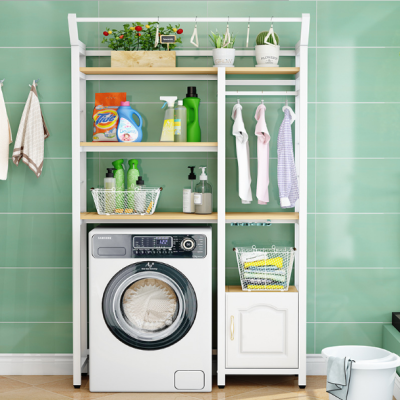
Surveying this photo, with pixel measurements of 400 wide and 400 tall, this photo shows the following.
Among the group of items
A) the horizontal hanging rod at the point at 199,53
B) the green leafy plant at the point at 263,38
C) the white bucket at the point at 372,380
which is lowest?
the white bucket at the point at 372,380

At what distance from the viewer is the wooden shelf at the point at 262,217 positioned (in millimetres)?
2424

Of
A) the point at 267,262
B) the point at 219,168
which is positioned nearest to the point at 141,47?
the point at 219,168

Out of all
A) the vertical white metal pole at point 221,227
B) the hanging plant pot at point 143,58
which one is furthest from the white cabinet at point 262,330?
the hanging plant pot at point 143,58

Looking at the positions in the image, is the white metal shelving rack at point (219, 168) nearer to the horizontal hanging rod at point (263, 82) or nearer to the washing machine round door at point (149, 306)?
the horizontal hanging rod at point (263, 82)

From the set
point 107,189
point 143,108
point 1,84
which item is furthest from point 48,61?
point 107,189

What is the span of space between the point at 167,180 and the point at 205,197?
337mm

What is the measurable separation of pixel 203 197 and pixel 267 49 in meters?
0.88

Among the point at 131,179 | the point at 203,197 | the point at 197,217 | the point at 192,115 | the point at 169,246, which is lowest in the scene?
the point at 169,246

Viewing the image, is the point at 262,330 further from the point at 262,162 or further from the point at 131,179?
the point at 131,179

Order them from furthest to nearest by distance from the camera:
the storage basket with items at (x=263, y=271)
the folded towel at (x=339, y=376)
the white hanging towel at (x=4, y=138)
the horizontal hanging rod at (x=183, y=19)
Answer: the white hanging towel at (x=4, y=138), the storage basket with items at (x=263, y=271), the horizontal hanging rod at (x=183, y=19), the folded towel at (x=339, y=376)

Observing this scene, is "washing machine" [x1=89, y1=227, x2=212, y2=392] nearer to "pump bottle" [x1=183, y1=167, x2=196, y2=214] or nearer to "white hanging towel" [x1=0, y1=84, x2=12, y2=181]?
"pump bottle" [x1=183, y1=167, x2=196, y2=214]

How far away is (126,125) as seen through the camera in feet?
8.03

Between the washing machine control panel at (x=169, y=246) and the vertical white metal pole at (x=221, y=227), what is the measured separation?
11 centimetres

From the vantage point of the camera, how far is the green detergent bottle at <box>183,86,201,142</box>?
248 centimetres
